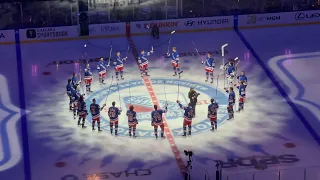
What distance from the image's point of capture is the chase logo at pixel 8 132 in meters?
18.4

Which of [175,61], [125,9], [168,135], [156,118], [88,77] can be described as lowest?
[168,135]

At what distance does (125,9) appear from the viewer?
97.1ft

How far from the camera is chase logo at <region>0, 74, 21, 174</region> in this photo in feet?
60.4

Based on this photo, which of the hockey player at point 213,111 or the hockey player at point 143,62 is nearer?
the hockey player at point 213,111

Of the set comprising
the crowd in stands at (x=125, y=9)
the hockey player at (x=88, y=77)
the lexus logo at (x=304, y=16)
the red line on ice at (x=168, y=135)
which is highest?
the crowd in stands at (x=125, y=9)

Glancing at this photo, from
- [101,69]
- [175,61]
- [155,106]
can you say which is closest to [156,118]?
[155,106]

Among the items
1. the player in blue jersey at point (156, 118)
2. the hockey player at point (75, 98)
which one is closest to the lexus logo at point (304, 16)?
the hockey player at point (75, 98)

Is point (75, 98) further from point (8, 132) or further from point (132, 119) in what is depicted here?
point (132, 119)

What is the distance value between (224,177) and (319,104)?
5872mm

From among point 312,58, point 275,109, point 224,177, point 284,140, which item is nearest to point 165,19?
point 312,58

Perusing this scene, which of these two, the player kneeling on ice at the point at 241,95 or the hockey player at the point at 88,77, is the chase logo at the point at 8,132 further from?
the player kneeling on ice at the point at 241,95

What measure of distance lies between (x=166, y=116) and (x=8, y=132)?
173 inches

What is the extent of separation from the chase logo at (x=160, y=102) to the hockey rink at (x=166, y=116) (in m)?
0.03

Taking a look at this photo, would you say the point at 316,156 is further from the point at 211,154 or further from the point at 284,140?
the point at 211,154
